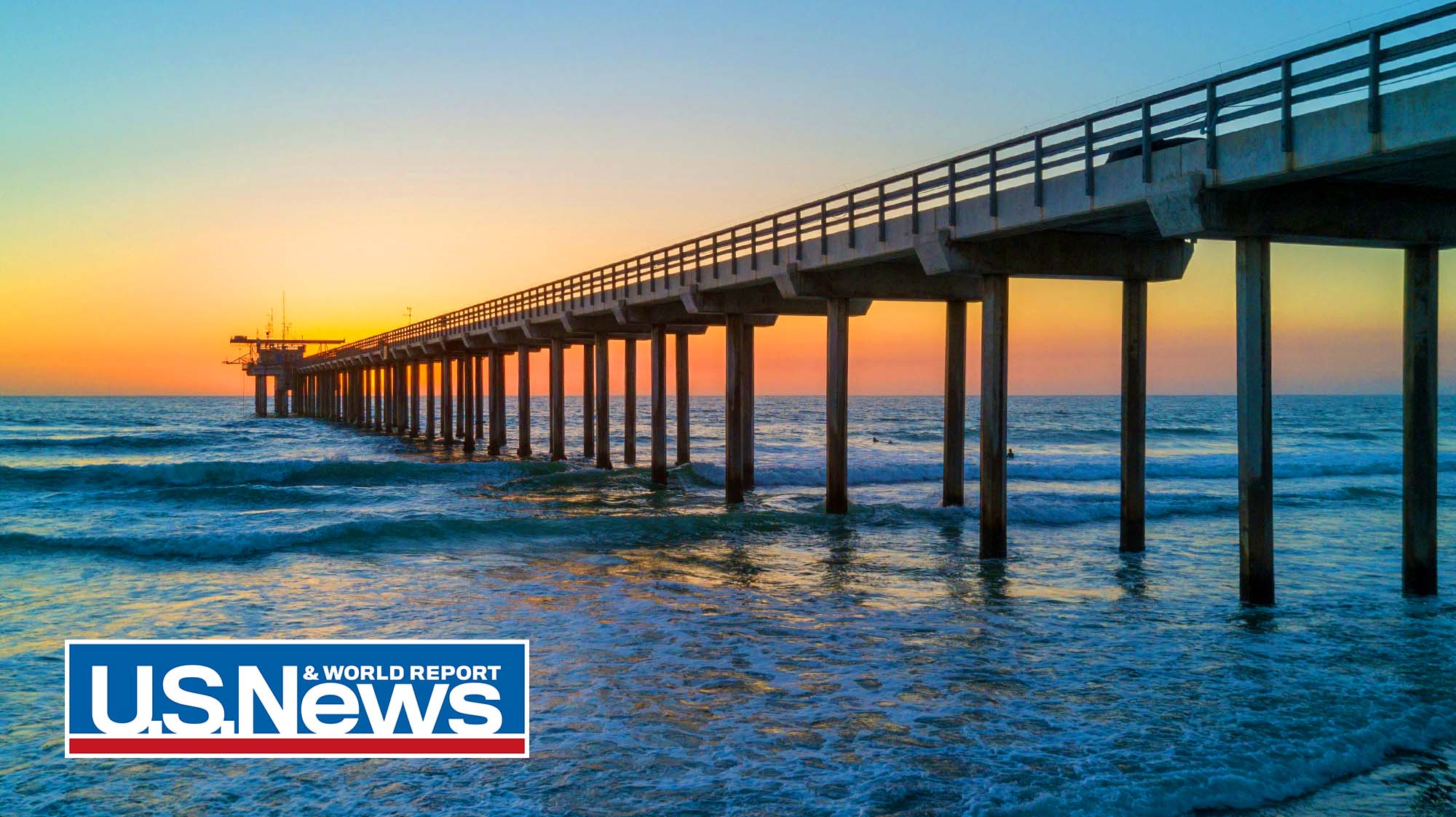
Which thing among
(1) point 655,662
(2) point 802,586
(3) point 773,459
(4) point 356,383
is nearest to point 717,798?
(1) point 655,662

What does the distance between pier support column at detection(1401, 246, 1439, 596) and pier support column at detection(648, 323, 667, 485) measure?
61.9 feet

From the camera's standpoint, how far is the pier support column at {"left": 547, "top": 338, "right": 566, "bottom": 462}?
1436 inches

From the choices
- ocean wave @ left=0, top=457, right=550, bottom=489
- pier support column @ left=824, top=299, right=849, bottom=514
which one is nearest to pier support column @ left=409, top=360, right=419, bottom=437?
ocean wave @ left=0, top=457, right=550, bottom=489

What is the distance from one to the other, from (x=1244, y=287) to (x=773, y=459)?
35.9 meters

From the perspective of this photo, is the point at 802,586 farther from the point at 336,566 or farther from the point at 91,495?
the point at 91,495

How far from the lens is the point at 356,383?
248 feet

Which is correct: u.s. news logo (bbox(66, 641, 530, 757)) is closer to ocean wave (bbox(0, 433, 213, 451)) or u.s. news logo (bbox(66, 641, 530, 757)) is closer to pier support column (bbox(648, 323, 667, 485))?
pier support column (bbox(648, 323, 667, 485))

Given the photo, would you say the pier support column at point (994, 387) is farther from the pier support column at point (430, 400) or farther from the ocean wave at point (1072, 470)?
the pier support column at point (430, 400)

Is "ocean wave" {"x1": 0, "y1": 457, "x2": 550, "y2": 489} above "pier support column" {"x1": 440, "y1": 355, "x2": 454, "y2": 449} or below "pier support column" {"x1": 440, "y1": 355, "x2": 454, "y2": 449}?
below

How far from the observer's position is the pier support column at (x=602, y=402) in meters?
33.3

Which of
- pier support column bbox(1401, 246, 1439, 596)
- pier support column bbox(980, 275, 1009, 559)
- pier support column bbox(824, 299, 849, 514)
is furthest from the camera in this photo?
pier support column bbox(824, 299, 849, 514)

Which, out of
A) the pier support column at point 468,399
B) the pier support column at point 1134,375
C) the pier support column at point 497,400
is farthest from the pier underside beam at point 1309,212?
the pier support column at point 468,399

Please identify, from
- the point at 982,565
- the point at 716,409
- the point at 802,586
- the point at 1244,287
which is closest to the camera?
the point at 1244,287

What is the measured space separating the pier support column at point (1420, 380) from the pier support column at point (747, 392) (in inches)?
559
